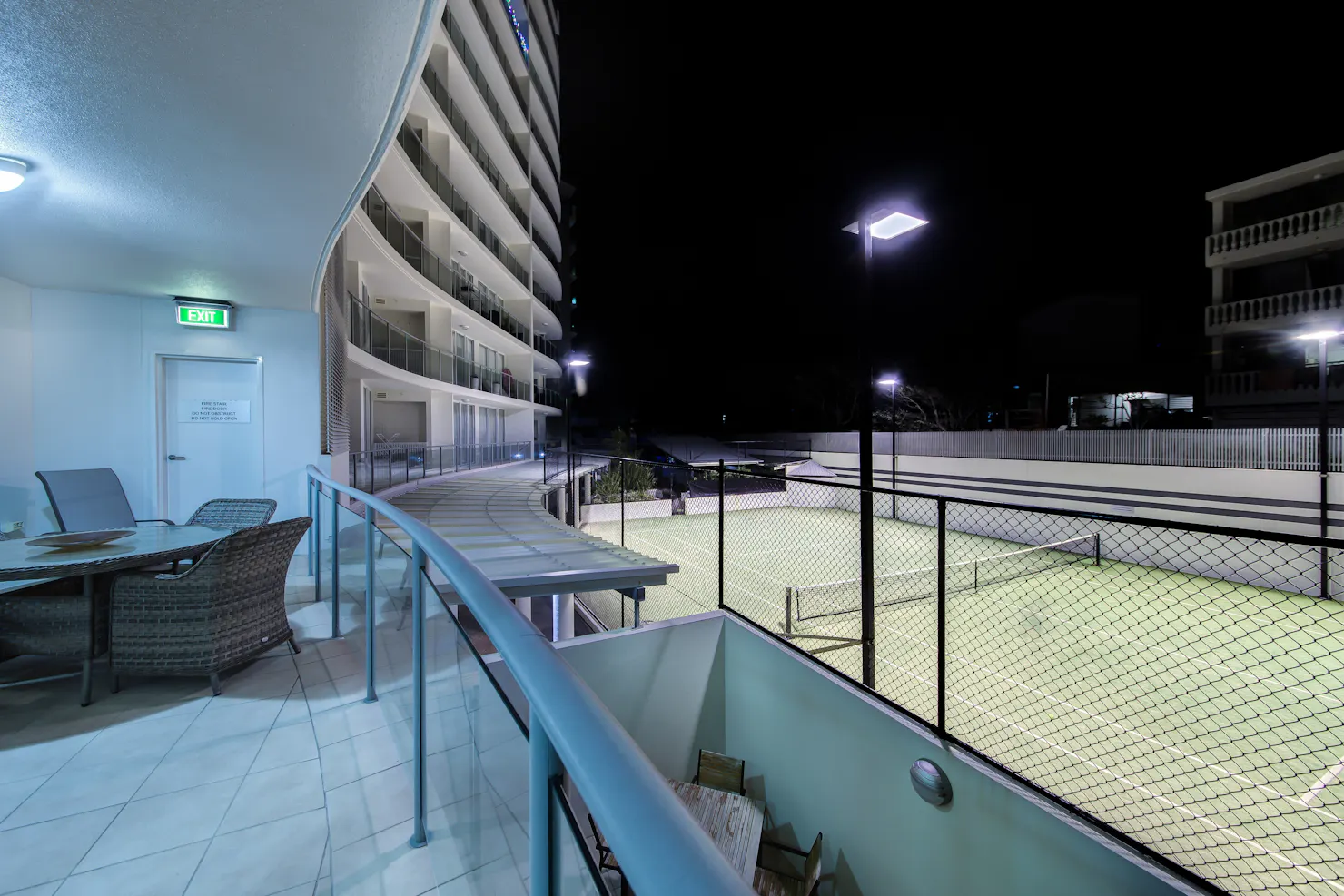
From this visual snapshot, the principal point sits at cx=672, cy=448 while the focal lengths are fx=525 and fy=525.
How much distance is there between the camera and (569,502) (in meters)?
Result: 14.0

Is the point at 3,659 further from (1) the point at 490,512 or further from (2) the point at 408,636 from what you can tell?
(1) the point at 490,512

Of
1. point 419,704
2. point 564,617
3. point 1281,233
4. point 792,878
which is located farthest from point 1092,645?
point 1281,233

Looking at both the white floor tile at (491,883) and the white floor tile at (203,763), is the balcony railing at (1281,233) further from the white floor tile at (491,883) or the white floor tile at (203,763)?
the white floor tile at (203,763)

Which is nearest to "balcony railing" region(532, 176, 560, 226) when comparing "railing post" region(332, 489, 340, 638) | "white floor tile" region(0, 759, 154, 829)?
"railing post" region(332, 489, 340, 638)

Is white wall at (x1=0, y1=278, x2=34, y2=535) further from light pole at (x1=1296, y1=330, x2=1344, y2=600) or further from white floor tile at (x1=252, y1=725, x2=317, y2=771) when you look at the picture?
light pole at (x1=1296, y1=330, x2=1344, y2=600)

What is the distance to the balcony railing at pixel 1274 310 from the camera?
63.6 feet

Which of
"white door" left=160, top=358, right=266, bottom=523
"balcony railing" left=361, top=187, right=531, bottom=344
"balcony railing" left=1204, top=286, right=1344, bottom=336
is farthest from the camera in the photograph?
"balcony railing" left=1204, top=286, right=1344, bottom=336

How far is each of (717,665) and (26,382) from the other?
837 centimetres

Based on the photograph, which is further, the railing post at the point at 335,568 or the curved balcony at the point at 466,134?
the curved balcony at the point at 466,134

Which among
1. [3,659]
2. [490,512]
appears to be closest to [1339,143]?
[490,512]

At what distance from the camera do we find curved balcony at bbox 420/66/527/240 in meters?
15.9

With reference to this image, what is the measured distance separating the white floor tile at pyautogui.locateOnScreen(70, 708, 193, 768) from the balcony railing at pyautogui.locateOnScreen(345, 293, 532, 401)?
8.86 m

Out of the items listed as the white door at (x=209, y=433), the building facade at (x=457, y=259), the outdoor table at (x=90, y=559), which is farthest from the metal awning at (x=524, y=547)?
the white door at (x=209, y=433)

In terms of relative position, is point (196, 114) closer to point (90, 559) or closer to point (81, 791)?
point (90, 559)
